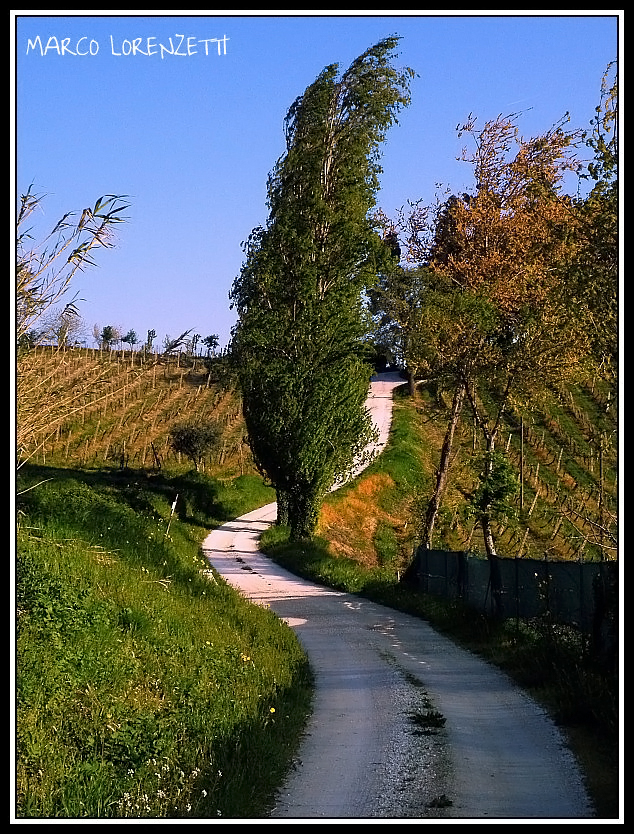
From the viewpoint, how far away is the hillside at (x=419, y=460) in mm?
33562

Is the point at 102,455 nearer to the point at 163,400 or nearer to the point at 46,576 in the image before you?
the point at 163,400

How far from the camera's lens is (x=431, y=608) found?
1933 cm

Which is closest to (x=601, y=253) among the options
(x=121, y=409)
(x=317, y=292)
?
(x=317, y=292)

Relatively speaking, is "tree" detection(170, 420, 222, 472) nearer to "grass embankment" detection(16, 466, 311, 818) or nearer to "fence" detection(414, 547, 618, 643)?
"fence" detection(414, 547, 618, 643)

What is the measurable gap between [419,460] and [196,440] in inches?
470

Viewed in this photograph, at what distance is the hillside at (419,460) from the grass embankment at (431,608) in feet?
0.45

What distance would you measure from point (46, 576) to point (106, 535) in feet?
15.4

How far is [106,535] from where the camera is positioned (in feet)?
46.1

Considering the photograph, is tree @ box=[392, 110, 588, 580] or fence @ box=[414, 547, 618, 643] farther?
tree @ box=[392, 110, 588, 580]

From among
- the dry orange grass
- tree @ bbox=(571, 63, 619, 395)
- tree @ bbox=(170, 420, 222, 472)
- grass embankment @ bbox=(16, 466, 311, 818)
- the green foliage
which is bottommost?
the dry orange grass

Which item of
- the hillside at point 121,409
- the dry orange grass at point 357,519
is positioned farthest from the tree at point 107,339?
the dry orange grass at point 357,519

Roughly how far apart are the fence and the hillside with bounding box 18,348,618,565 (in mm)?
1509

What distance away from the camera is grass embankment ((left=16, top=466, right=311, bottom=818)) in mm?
6895

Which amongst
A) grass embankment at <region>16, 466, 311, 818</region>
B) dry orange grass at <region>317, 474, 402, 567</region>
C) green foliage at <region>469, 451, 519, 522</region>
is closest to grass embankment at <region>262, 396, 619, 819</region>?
dry orange grass at <region>317, 474, 402, 567</region>
